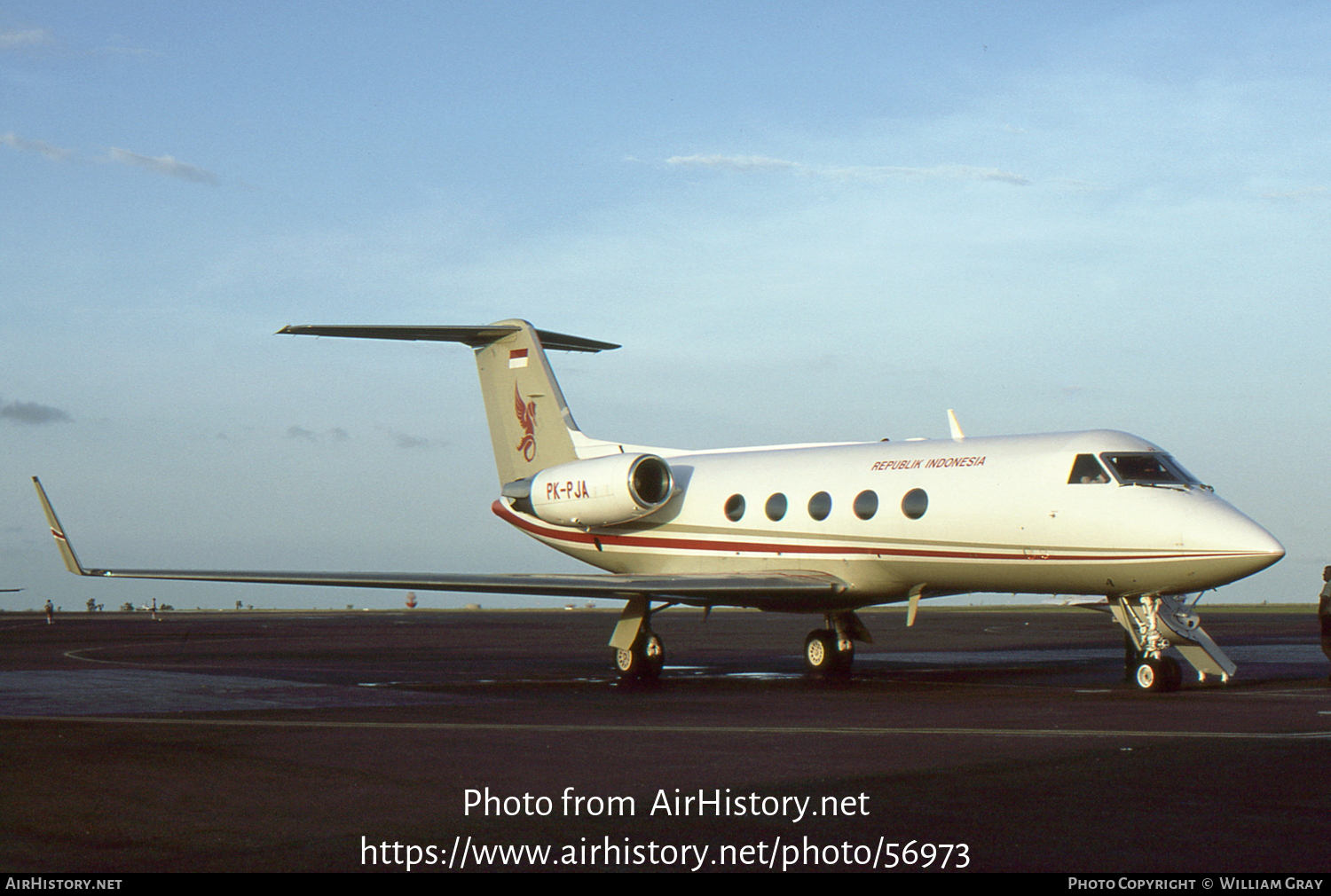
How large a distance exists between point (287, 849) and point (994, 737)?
6533 mm

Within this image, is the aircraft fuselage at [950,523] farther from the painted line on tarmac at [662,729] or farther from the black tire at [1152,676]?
Result: the painted line on tarmac at [662,729]

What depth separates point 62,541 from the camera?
18234 millimetres

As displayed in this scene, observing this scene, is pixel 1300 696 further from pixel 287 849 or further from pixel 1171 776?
pixel 287 849

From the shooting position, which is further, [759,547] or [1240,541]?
[759,547]

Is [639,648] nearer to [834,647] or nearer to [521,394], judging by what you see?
[834,647]

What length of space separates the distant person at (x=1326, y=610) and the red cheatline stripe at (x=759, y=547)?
444cm

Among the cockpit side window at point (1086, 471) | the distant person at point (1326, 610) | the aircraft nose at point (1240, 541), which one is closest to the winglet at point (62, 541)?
the cockpit side window at point (1086, 471)

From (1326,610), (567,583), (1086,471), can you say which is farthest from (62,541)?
(1326,610)

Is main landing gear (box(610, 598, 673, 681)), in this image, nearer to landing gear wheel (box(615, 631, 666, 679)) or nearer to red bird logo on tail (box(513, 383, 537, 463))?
landing gear wheel (box(615, 631, 666, 679))

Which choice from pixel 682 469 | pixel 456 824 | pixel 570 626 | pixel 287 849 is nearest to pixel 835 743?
pixel 456 824

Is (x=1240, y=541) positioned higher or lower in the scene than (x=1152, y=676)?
higher

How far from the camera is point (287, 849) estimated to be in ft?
20.7

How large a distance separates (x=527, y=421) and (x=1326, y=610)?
A: 13.2 meters

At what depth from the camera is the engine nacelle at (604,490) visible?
795 inches
